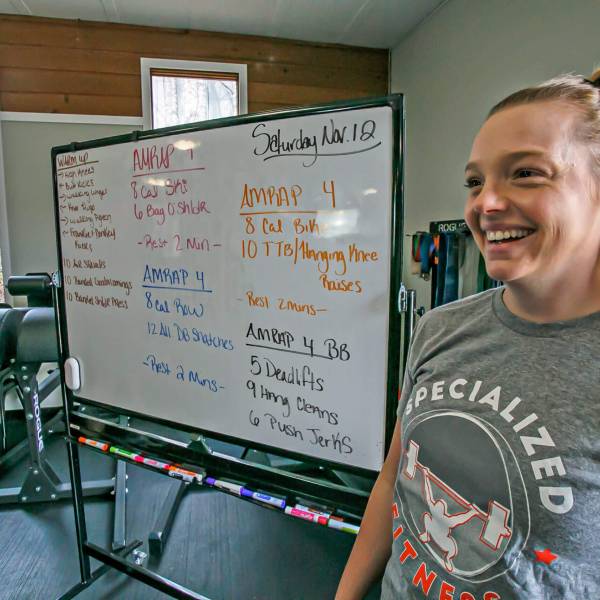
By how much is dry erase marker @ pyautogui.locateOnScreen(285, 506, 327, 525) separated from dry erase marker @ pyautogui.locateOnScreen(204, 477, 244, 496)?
0.15 m

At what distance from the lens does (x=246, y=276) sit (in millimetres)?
1021

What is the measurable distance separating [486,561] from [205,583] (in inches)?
56.4

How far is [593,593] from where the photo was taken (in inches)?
18.6

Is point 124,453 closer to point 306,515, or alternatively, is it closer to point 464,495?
point 306,515

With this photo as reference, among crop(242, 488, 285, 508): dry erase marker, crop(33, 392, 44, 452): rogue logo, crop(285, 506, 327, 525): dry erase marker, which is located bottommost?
crop(33, 392, 44, 452): rogue logo

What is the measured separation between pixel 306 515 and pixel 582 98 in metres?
0.96

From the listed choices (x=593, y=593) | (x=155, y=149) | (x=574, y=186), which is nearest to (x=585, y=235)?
(x=574, y=186)

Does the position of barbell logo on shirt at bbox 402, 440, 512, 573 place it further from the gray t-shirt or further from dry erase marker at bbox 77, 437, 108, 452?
dry erase marker at bbox 77, 437, 108, 452

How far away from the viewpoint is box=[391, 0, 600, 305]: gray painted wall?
1.75m

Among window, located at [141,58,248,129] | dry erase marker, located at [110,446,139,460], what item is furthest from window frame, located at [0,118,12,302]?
dry erase marker, located at [110,446,139,460]

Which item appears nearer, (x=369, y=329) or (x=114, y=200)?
(x=369, y=329)

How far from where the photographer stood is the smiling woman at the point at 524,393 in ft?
1.56

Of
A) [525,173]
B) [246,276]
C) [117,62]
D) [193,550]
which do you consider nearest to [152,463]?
[246,276]

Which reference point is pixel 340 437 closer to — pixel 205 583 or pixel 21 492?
pixel 205 583
